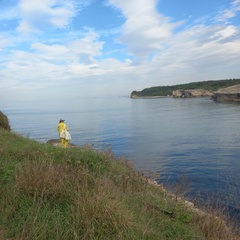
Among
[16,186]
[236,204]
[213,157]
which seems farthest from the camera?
[213,157]

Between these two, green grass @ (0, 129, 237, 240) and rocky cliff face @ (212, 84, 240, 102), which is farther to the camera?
rocky cliff face @ (212, 84, 240, 102)

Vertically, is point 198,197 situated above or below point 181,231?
below

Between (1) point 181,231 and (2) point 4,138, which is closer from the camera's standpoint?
(1) point 181,231

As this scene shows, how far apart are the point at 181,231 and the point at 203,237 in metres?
0.42

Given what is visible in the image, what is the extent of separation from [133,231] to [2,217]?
2172 mm

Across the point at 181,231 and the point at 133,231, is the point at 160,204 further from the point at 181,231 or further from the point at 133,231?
the point at 133,231

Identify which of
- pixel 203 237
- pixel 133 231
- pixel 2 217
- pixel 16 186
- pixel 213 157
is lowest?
pixel 213 157

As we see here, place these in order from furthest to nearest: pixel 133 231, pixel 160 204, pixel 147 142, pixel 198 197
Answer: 1. pixel 147 142
2. pixel 198 197
3. pixel 160 204
4. pixel 133 231

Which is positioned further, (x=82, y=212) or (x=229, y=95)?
(x=229, y=95)

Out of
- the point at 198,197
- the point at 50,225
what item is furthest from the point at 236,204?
the point at 50,225

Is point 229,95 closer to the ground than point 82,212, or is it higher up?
closer to the ground

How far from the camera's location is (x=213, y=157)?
2066 centimetres

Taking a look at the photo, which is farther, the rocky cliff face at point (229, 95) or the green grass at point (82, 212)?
the rocky cliff face at point (229, 95)

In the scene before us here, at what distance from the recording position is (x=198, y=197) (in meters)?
12.4
